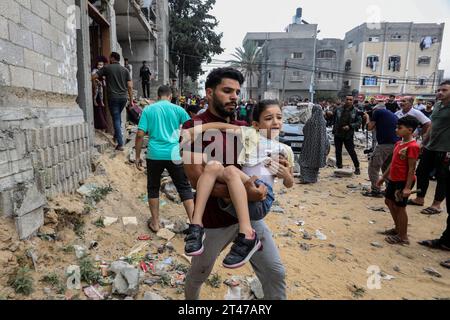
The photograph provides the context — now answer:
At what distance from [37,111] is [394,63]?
40.0m

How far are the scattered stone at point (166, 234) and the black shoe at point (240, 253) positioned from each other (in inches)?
86.8

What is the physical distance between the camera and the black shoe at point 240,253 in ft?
5.76

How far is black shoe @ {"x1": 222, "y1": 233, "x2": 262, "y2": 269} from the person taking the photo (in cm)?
176

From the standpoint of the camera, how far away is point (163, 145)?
12.1 ft

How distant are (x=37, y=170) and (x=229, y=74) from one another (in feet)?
7.63

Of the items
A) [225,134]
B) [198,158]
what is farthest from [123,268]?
[225,134]

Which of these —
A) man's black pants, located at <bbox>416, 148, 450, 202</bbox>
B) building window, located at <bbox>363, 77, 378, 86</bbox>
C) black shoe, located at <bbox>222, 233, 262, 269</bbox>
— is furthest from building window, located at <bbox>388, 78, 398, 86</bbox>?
black shoe, located at <bbox>222, 233, 262, 269</bbox>

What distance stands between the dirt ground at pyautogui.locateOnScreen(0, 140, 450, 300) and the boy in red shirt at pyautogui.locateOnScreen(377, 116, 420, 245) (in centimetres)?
35

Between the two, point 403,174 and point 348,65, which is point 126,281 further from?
point 348,65

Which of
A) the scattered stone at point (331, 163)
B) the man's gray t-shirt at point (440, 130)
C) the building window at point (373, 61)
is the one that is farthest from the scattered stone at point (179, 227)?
the building window at point (373, 61)

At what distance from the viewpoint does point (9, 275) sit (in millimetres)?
2430

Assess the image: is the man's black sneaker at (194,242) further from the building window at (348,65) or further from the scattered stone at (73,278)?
the building window at (348,65)

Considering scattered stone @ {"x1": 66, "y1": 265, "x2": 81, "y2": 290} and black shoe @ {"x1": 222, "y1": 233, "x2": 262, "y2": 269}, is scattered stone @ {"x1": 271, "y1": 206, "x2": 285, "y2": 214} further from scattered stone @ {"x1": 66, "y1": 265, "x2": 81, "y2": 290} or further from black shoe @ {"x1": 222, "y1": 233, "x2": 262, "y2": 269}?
black shoe @ {"x1": 222, "y1": 233, "x2": 262, "y2": 269}

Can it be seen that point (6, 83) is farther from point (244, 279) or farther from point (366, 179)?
point (366, 179)
